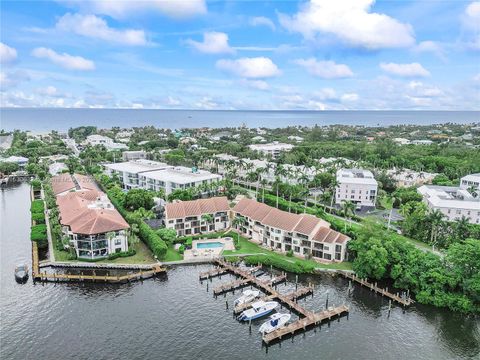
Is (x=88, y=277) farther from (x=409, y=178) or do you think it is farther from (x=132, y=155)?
(x=132, y=155)

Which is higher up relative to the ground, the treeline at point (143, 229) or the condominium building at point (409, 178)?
the condominium building at point (409, 178)

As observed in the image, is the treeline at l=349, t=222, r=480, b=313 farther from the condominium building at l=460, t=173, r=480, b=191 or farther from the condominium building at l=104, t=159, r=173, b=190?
the condominium building at l=104, t=159, r=173, b=190

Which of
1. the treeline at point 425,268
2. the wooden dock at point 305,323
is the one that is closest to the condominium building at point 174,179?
the treeline at point 425,268

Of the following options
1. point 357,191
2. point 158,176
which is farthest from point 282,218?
point 158,176

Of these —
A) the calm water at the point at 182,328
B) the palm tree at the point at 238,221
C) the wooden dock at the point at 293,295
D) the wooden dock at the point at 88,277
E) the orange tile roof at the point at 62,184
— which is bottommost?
the calm water at the point at 182,328

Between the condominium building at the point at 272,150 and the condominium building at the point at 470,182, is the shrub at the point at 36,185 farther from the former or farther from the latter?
the condominium building at the point at 470,182

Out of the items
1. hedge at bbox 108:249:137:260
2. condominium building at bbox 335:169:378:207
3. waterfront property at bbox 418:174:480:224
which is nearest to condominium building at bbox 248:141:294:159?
condominium building at bbox 335:169:378:207
